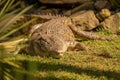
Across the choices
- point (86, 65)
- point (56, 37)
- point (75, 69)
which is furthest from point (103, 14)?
point (75, 69)

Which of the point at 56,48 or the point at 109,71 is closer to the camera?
the point at 109,71

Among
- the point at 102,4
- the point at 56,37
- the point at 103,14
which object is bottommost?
the point at 56,37

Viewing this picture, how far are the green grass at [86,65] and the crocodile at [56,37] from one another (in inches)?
7.5

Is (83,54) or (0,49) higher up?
(0,49)

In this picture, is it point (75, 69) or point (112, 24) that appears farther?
point (112, 24)

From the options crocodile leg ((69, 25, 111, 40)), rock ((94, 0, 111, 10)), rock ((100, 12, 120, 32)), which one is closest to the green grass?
crocodile leg ((69, 25, 111, 40))

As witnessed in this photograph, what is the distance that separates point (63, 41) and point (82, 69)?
4.76 feet

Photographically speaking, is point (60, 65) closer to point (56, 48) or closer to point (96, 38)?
point (56, 48)

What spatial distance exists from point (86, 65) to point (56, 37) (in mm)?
1422

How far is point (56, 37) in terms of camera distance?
7676 millimetres

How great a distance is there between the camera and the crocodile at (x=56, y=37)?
23.9 ft

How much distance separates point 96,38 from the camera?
8398mm

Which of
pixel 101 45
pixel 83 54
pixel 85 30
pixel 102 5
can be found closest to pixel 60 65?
pixel 83 54

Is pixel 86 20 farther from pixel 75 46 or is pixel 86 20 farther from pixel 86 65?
pixel 86 65
